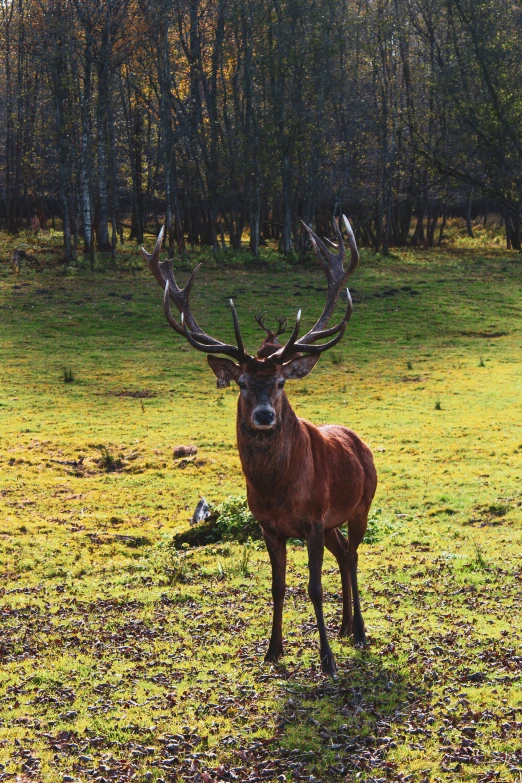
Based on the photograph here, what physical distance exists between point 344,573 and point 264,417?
8.01 feet

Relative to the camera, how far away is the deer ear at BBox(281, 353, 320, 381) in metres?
9.32

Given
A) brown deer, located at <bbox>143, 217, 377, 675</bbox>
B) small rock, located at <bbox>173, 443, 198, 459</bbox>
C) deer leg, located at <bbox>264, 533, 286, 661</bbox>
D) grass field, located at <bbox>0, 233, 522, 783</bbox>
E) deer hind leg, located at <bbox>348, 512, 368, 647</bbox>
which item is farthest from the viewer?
small rock, located at <bbox>173, 443, 198, 459</bbox>

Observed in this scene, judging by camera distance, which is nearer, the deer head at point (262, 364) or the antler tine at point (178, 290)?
the deer head at point (262, 364)

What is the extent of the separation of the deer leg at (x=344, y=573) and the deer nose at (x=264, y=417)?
6.75 ft

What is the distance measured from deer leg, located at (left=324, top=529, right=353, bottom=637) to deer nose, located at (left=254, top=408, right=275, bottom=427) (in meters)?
2.06

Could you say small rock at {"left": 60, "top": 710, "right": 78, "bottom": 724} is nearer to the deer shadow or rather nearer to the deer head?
the deer shadow

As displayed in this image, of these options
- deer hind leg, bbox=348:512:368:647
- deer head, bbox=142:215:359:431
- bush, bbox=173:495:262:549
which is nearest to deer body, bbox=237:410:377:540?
deer head, bbox=142:215:359:431

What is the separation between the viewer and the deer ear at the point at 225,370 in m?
9.40

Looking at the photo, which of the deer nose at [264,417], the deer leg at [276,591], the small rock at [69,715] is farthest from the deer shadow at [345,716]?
the deer nose at [264,417]

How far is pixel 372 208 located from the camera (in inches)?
2406

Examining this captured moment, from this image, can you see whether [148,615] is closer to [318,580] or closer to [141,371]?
[318,580]

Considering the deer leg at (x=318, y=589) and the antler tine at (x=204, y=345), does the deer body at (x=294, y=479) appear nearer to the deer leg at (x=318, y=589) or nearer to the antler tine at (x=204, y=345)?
the deer leg at (x=318, y=589)

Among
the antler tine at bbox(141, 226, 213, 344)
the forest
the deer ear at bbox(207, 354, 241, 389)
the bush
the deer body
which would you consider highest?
the forest

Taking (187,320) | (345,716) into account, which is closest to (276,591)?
(345,716)
